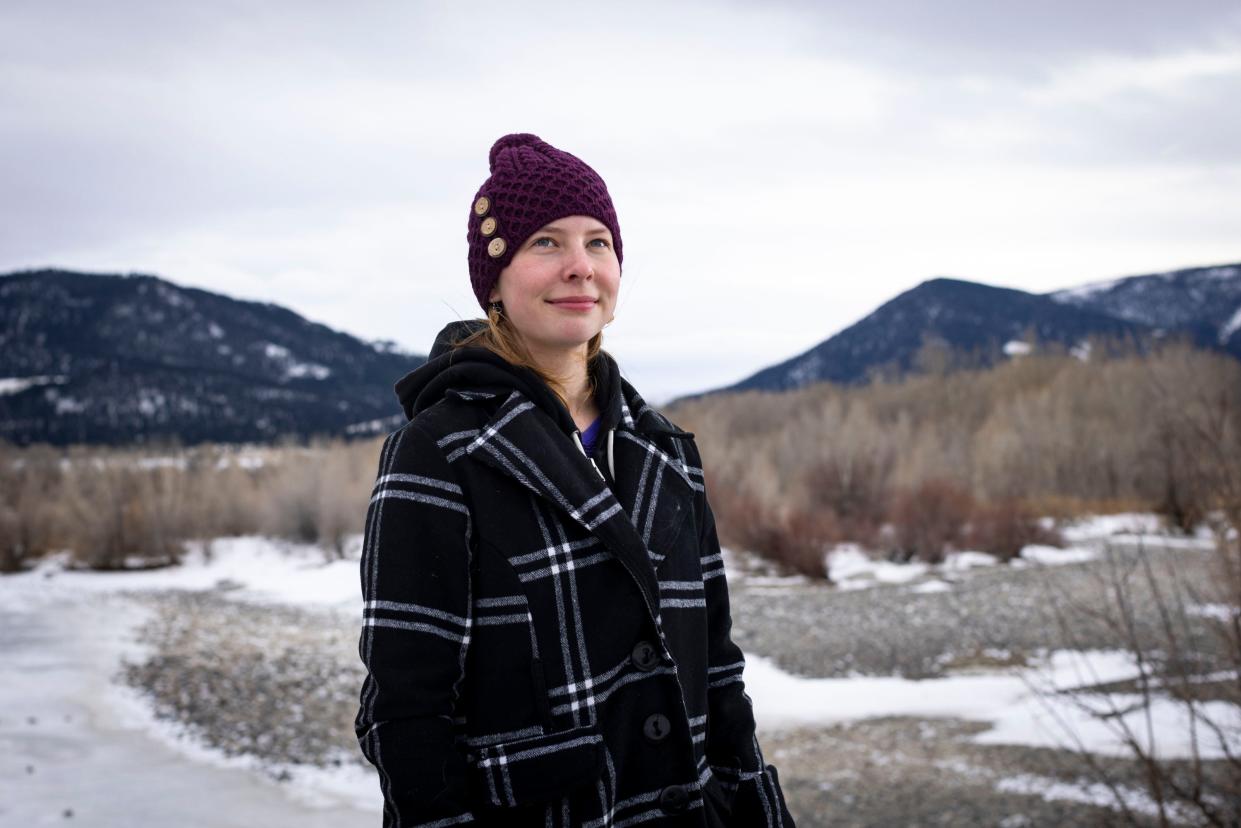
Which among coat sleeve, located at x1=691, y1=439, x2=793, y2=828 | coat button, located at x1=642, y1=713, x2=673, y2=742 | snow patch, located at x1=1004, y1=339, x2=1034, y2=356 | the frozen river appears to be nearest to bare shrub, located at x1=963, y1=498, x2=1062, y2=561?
the frozen river

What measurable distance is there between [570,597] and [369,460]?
41.8 metres

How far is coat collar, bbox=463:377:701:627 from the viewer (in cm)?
155

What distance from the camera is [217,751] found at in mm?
9188

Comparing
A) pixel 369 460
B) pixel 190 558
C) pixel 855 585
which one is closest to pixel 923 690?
pixel 855 585

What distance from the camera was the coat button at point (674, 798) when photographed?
1596mm

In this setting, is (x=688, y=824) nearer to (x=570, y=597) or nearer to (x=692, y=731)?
(x=692, y=731)

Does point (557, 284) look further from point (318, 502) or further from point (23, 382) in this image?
point (23, 382)

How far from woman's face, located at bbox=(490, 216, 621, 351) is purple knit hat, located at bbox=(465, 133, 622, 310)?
2 cm

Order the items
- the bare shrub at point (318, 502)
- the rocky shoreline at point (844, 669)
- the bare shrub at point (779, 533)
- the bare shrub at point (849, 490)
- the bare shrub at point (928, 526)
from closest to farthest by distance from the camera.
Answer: the rocky shoreline at point (844, 669), the bare shrub at point (779, 533), the bare shrub at point (928, 526), the bare shrub at point (849, 490), the bare shrub at point (318, 502)

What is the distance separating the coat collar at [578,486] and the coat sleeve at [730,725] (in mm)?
153

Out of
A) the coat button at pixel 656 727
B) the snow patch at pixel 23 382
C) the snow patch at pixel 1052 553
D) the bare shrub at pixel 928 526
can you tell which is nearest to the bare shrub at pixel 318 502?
the bare shrub at pixel 928 526

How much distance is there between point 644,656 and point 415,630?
394mm

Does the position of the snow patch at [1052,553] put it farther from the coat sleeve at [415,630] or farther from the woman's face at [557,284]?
the coat sleeve at [415,630]

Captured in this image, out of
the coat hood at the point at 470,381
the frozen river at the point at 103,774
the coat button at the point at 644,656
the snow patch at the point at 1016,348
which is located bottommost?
the frozen river at the point at 103,774
